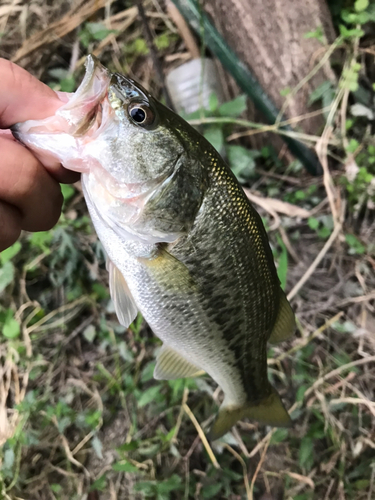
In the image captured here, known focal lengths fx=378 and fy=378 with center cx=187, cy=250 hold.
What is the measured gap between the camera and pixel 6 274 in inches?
86.7

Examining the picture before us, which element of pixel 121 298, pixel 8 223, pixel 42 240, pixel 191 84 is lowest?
pixel 42 240

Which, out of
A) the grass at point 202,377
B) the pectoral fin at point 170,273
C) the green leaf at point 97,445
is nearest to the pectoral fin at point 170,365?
the pectoral fin at point 170,273

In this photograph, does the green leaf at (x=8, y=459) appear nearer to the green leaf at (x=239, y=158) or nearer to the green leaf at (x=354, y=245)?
the green leaf at (x=239, y=158)

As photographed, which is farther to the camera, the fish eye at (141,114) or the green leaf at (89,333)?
the green leaf at (89,333)

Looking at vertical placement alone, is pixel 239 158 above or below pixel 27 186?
below

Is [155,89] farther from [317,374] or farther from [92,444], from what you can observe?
[92,444]

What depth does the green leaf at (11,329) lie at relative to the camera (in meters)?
2.21

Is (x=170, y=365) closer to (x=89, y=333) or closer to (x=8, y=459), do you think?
(x=89, y=333)

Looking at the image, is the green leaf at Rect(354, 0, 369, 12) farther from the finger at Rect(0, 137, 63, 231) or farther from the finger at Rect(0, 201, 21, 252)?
the finger at Rect(0, 201, 21, 252)

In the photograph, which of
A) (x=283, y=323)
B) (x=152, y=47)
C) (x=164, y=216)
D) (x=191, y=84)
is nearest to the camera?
(x=164, y=216)

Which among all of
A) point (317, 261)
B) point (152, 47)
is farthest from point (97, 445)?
point (152, 47)

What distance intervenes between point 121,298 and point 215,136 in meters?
1.29

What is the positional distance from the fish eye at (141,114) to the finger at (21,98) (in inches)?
7.7

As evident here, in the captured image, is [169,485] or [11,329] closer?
[169,485]
